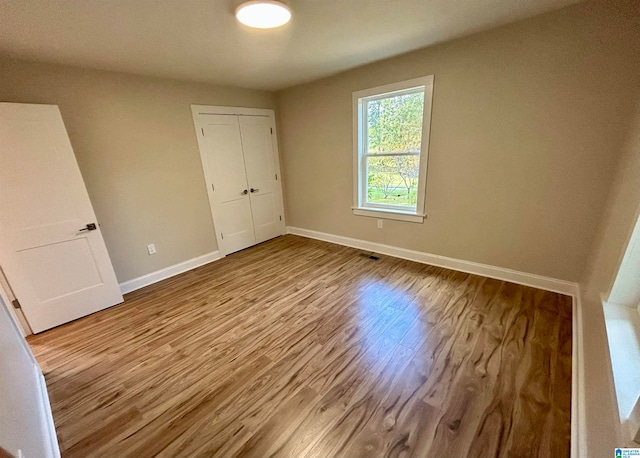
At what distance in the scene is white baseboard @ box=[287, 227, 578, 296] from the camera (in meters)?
2.41

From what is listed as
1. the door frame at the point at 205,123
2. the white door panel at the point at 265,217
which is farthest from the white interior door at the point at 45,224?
the white door panel at the point at 265,217

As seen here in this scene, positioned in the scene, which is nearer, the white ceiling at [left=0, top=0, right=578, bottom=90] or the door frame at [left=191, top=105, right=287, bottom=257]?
the white ceiling at [left=0, top=0, right=578, bottom=90]

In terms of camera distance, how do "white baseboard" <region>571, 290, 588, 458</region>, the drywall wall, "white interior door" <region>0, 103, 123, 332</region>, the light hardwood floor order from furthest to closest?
"white interior door" <region>0, 103, 123, 332</region> < the light hardwood floor < "white baseboard" <region>571, 290, 588, 458</region> < the drywall wall

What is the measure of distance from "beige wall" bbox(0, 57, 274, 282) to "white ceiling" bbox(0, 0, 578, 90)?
20cm

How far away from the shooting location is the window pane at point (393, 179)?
313 cm

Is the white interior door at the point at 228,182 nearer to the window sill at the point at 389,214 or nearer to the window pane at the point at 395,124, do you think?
the window sill at the point at 389,214

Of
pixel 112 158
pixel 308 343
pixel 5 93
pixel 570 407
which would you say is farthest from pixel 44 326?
pixel 570 407

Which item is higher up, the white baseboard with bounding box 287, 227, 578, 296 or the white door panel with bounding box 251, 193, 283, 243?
the white door panel with bounding box 251, 193, 283, 243

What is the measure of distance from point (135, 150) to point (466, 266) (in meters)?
4.06

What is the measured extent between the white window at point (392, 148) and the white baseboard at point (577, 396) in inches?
66.4

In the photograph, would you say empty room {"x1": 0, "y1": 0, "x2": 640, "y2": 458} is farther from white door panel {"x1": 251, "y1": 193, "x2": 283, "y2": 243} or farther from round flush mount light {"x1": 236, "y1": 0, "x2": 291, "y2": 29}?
white door panel {"x1": 251, "y1": 193, "x2": 283, "y2": 243}

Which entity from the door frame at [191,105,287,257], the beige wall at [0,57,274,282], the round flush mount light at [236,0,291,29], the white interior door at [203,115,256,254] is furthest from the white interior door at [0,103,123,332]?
the round flush mount light at [236,0,291,29]

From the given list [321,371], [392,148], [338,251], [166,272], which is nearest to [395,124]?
[392,148]

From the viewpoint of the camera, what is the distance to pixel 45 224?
227 centimetres
